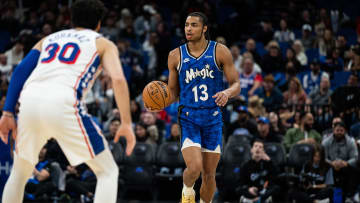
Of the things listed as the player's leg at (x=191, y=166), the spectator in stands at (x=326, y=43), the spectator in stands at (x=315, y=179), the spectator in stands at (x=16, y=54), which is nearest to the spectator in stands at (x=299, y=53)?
the spectator in stands at (x=326, y=43)

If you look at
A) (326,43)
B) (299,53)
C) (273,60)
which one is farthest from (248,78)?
(326,43)

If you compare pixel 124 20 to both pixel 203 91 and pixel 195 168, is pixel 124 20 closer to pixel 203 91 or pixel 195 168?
pixel 203 91

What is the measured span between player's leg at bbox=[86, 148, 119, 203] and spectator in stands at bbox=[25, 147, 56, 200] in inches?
242

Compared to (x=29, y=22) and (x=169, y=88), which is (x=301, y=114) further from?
(x=29, y=22)

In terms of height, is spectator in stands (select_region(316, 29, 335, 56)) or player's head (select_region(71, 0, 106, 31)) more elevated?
spectator in stands (select_region(316, 29, 335, 56))

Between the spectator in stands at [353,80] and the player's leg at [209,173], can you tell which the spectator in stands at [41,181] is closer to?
the player's leg at [209,173]

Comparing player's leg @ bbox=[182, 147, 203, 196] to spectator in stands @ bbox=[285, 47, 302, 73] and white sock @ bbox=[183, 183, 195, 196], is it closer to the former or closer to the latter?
white sock @ bbox=[183, 183, 195, 196]

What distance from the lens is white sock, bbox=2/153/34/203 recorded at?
4.55 meters

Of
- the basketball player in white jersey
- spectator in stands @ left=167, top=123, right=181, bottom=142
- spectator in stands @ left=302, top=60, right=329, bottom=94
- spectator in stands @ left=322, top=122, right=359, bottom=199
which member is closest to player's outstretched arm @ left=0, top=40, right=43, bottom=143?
the basketball player in white jersey

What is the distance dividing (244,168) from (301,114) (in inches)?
81.5

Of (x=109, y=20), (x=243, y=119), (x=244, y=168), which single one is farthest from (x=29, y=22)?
(x=244, y=168)

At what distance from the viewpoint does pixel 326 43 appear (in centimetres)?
1356

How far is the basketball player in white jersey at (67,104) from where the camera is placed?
14.4ft

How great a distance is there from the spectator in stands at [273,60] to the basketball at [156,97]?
7.04 meters
